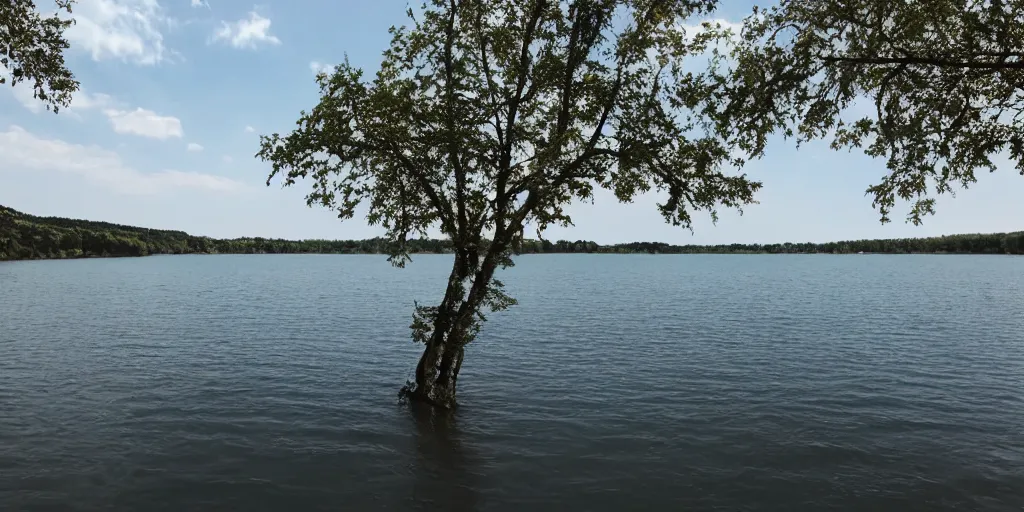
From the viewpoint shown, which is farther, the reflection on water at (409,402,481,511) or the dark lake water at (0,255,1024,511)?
the dark lake water at (0,255,1024,511)

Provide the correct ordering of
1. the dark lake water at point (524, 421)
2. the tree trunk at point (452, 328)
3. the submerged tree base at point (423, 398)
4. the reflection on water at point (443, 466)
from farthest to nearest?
the submerged tree base at point (423, 398) < the tree trunk at point (452, 328) < the dark lake water at point (524, 421) < the reflection on water at point (443, 466)

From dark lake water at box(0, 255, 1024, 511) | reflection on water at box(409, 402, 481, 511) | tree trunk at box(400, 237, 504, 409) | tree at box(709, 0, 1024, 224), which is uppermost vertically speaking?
tree at box(709, 0, 1024, 224)

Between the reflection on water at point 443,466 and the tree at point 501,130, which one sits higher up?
the tree at point 501,130

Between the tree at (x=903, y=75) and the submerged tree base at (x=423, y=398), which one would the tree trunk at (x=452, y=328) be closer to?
the submerged tree base at (x=423, y=398)

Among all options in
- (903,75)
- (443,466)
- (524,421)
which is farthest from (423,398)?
(903,75)

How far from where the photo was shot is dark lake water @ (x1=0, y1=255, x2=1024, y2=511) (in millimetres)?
15039

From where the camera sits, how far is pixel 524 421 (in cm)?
2133

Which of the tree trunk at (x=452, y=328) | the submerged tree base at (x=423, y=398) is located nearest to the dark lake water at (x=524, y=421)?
the submerged tree base at (x=423, y=398)

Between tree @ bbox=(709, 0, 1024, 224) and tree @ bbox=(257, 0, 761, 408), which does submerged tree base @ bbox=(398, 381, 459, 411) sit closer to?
tree @ bbox=(257, 0, 761, 408)

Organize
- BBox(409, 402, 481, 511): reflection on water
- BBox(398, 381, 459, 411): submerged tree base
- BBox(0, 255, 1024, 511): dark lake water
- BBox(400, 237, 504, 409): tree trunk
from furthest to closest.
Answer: BBox(398, 381, 459, 411): submerged tree base, BBox(400, 237, 504, 409): tree trunk, BBox(0, 255, 1024, 511): dark lake water, BBox(409, 402, 481, 511): reflection on water

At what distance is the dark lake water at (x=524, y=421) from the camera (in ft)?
49.3

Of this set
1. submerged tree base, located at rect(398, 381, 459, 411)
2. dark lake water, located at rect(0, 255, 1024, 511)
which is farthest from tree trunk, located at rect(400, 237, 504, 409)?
dark lake water, located at rect(0, 255, 1024, 511)

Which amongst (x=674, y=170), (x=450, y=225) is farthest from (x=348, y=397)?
(x=674, y=170)

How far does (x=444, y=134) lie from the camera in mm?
20844
